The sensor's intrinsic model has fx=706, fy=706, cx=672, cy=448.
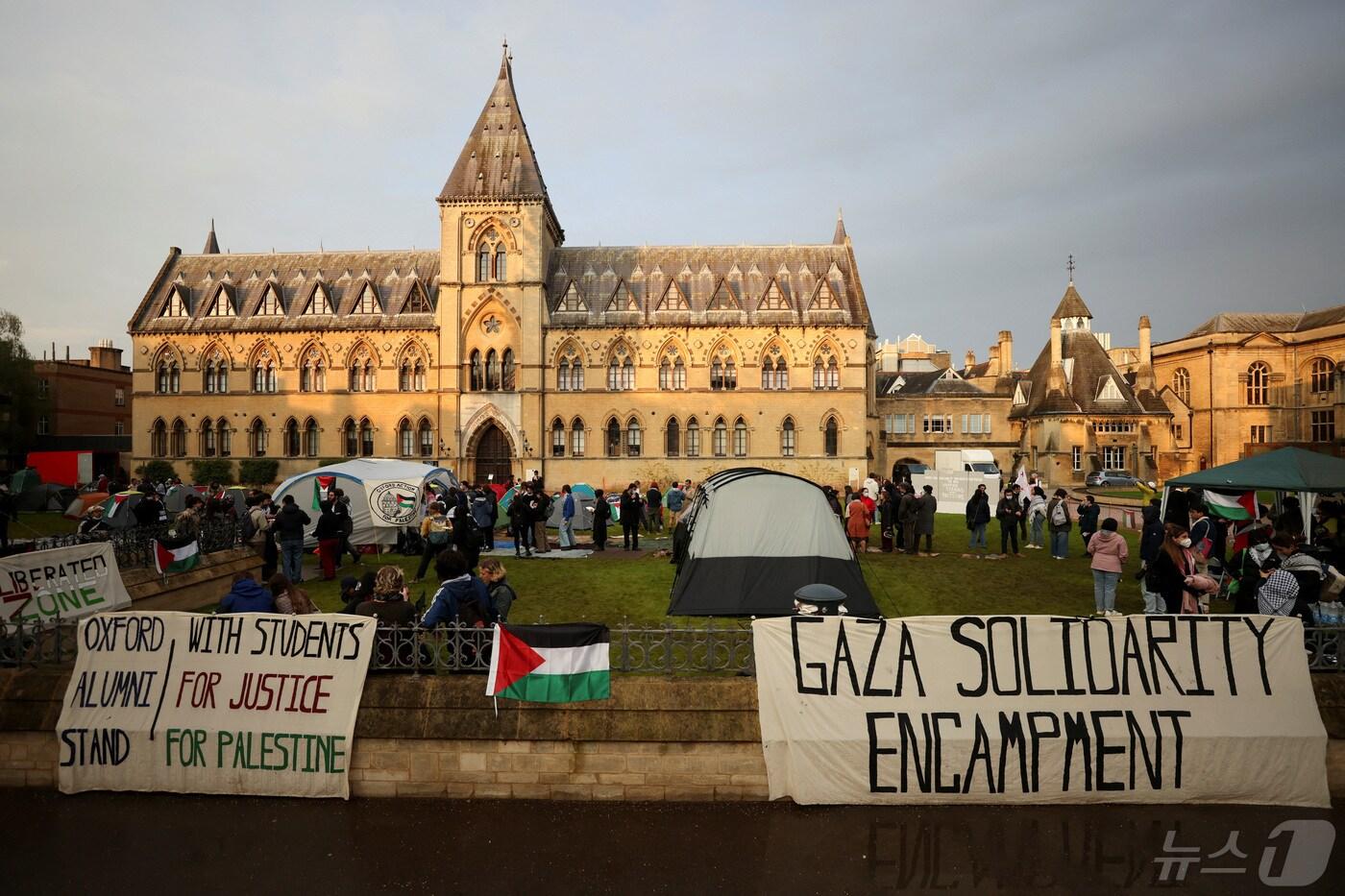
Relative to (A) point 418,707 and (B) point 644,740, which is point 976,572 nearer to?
→ (B) point 644,740

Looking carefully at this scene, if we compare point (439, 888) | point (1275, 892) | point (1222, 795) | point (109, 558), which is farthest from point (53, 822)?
point (1222, 795)

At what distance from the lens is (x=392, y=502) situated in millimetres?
20344

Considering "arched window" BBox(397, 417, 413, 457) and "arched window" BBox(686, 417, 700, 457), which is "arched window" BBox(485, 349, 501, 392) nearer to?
"arched window" BBox(397, 417, 413, 457)

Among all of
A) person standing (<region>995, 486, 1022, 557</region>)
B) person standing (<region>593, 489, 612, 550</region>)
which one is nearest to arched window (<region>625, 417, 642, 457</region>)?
person standing (<region>593, 489, 612, 550</region>)

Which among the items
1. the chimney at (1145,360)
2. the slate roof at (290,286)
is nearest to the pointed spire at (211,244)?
the slate roof at (290,286)

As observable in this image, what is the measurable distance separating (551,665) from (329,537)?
37.8 feet

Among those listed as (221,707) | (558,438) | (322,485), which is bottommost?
(221,707)

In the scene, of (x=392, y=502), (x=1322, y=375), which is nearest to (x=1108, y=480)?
(x=1322, y=375)

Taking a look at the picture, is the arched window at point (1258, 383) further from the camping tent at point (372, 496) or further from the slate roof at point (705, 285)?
the camping tent at point (372, 496)

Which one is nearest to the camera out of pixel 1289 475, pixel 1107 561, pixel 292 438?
pixel 1107 561

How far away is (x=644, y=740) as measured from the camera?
7.47m

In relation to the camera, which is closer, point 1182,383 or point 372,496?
point 372,496

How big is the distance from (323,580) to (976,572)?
52.2 feet

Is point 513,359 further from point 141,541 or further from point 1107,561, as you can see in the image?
point 1107,561
